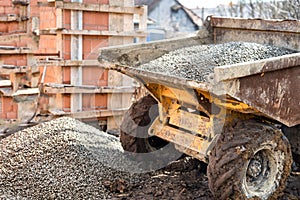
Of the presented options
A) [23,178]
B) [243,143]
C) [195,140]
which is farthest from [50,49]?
[243,143]

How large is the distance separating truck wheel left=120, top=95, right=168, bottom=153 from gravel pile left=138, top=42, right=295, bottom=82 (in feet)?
1.90

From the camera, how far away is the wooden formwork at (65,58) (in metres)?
6.45

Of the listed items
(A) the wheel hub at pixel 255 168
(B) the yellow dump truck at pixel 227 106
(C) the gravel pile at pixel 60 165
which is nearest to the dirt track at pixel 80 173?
(C) the gravel pile at pixel 60 165

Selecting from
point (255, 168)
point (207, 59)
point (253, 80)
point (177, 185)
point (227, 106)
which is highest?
point (207, 59)

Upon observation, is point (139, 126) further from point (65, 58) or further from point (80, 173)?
point (65, 58)

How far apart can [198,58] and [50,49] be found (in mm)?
2859

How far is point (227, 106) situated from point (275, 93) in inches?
16.8

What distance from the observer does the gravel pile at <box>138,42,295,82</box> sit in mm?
4473

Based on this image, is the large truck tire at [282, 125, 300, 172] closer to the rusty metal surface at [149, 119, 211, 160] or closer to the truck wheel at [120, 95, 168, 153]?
the rusty metal surface at [149, 119, 211, 160]

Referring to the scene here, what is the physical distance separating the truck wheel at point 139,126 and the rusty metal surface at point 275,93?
5.38 feet

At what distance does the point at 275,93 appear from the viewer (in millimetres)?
3887

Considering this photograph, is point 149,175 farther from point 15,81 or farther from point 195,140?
point 15,81

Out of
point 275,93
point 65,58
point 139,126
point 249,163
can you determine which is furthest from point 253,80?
point 65,58

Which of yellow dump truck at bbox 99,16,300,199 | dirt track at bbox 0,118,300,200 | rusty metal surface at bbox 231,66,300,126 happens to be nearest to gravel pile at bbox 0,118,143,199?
dirt track at bbox 0,118,300,200
